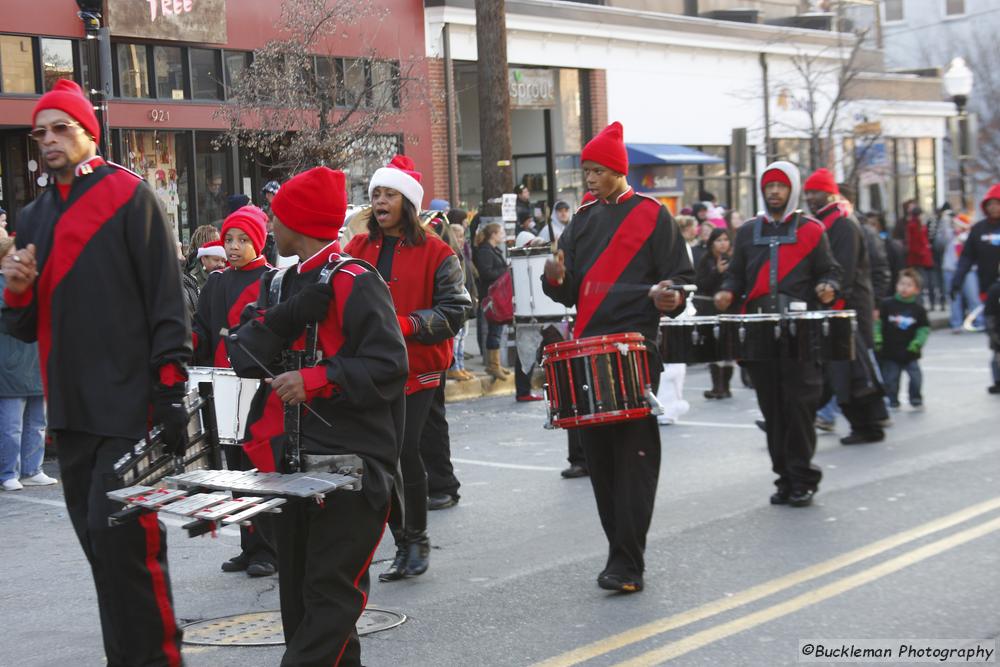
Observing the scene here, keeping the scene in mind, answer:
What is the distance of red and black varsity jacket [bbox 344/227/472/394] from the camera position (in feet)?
24.3

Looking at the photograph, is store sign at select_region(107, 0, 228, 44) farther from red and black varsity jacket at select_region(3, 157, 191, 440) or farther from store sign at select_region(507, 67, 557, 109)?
red and black varsity jacket at select_region(3, 157, 191, 440)

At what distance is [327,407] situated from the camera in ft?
16.0

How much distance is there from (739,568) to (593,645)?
1583mm

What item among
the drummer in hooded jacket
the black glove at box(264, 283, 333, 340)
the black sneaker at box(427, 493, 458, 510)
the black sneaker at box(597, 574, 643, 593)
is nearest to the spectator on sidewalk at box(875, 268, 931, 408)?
the drummer in hooded jacket

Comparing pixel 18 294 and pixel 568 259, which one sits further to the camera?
pixel 568 259

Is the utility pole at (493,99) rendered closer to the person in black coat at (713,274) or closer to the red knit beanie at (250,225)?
the person in black coat at (713,274)

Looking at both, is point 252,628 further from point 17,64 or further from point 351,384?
point 17,64

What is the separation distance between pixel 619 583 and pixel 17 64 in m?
13.4

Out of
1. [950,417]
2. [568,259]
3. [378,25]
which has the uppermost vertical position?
[378,25]

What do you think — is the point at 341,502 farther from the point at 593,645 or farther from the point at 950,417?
the point at 950,417

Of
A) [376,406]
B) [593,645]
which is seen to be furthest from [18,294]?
[593,645]

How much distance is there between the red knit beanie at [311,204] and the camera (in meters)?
4.96

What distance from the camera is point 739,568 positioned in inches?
295

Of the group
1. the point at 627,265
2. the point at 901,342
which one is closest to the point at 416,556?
the point at 627,265
